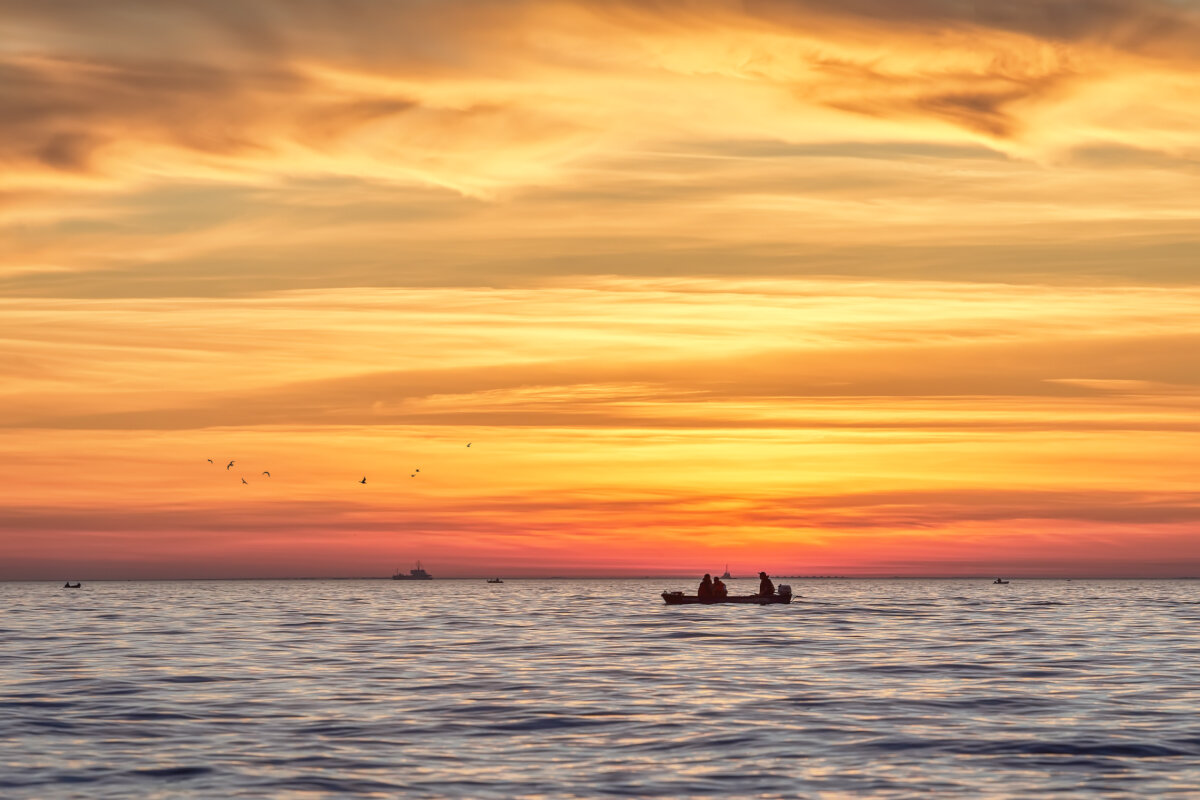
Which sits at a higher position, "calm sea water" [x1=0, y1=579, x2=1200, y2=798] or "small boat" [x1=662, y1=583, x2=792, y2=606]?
"small boat" [x1=662, y1=583, x2=792, y2=606]

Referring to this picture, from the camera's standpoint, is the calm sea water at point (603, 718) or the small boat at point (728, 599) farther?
the small boat at point (728, 599)

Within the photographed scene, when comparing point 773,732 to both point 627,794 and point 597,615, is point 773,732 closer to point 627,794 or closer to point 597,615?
point 627,794

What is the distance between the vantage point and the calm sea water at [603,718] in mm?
31734

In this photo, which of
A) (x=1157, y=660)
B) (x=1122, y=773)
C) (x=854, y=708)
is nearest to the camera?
(x=1122, y=773)

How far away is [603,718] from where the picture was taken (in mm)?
42031

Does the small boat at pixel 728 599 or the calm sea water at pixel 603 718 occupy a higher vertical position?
the small boat at pixel 728 599

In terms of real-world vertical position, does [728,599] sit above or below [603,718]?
above

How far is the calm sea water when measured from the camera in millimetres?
31734

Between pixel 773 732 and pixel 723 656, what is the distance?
27.4 metres

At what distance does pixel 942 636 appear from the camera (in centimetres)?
8406

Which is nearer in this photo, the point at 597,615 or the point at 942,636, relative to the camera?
the point at 942,636

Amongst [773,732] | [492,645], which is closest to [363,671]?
[492,645]

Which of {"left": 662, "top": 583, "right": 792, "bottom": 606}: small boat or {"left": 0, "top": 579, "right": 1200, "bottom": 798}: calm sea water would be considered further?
{"left": 662, "top": 583, "right": 792, "bottom": 606}: small boat

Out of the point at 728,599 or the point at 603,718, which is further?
the point at 728,599
